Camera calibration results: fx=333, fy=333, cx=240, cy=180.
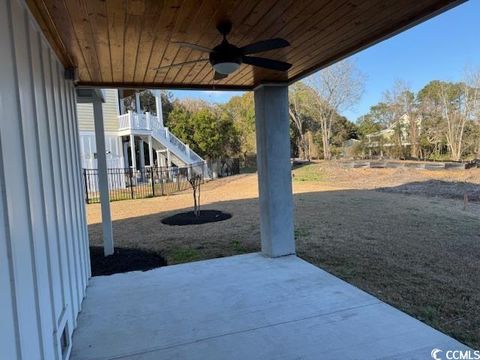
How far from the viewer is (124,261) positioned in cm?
506

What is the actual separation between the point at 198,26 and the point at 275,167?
2476 millimetres

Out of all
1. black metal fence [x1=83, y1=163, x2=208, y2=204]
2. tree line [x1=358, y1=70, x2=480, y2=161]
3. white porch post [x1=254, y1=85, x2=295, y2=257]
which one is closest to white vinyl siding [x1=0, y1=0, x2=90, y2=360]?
white porch post [x1=254, y1=85, x2=295, y2=257]

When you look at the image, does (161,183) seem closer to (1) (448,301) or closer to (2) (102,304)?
(2) (102,304)

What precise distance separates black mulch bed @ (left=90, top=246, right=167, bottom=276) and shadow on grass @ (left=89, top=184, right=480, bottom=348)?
0.76 feet

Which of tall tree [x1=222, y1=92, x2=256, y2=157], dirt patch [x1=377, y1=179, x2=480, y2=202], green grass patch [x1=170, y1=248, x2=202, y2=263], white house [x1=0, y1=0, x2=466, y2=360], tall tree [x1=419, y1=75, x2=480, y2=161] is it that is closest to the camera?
white house [x1=0, y1=0, x2=466, y2=360]

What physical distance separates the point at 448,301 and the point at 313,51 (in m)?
2.91

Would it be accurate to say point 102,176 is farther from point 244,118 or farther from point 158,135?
point 244,118

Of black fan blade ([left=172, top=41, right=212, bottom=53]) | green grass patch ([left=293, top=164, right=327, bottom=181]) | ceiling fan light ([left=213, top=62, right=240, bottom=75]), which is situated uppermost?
black fan blade ([left=172, top=41, right=212, bottom=53])

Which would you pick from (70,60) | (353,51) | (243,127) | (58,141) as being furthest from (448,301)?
(243,127)

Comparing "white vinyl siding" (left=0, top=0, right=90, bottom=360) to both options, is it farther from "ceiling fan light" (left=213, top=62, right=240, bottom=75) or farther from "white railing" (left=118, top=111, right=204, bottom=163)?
"white railing" (left=118, top=111, right=204, bottom=163)

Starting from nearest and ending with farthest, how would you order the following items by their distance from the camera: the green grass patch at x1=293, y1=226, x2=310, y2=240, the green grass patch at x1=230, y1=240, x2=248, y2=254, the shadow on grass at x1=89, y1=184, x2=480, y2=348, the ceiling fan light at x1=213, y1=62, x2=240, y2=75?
the ceiling fan light at x1=213, y1=62, x2=240, y2=75 < the shadow on grass at x1=89, y1=184, x2=480, y2=348 < the green grass patch at x1=230, y1=240, x2=248, y2=254 < the green grass patch at x1=293, y1=226, x2=310, y2=240

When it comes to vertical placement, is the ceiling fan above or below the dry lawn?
above

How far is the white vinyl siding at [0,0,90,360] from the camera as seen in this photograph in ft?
5.02

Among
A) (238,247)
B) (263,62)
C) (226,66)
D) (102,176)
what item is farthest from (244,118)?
(226,66)
